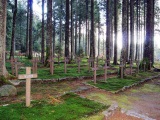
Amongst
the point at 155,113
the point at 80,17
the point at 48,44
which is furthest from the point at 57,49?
the point at 155,113

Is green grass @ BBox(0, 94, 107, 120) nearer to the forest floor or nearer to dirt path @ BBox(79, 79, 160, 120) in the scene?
the forest floor

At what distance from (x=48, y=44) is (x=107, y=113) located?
390 inches

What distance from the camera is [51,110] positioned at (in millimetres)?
5258

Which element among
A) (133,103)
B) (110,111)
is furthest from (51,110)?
(133,103)

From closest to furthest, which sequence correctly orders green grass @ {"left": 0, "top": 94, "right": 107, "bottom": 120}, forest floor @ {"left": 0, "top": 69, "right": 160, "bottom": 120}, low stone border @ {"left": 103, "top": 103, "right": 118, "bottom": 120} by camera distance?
green grass @ {"left": 0, "top": 94, "right": 107, "bottom": 120} → low stone border @ {"left": 103, "top": 103, "right": 118, "bottom": 120} → forest floor @ {"left": 0, "top": 69, "right": 160, "bottom": 120}

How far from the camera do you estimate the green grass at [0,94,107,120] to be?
469 cm

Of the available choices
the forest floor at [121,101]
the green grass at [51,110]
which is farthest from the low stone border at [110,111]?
the green grass at [51,110]

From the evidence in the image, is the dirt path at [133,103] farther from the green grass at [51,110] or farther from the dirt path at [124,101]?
the green grass at [51,110]

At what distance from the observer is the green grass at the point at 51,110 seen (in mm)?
4695

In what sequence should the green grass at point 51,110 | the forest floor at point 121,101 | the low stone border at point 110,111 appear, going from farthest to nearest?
1. the forest floor at point 121,101
2. the low stone border at point 110,111
3. the green grass at point 51,110

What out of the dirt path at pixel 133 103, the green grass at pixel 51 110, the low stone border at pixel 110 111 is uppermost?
the green grass at pixel 51 110

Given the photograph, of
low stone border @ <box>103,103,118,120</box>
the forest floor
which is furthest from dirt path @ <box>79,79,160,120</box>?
low stone border @ <box>103,103,118,120</box>

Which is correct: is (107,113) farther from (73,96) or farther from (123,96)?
(123,96)

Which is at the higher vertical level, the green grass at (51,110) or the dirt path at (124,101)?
the green grass at (51,110)
